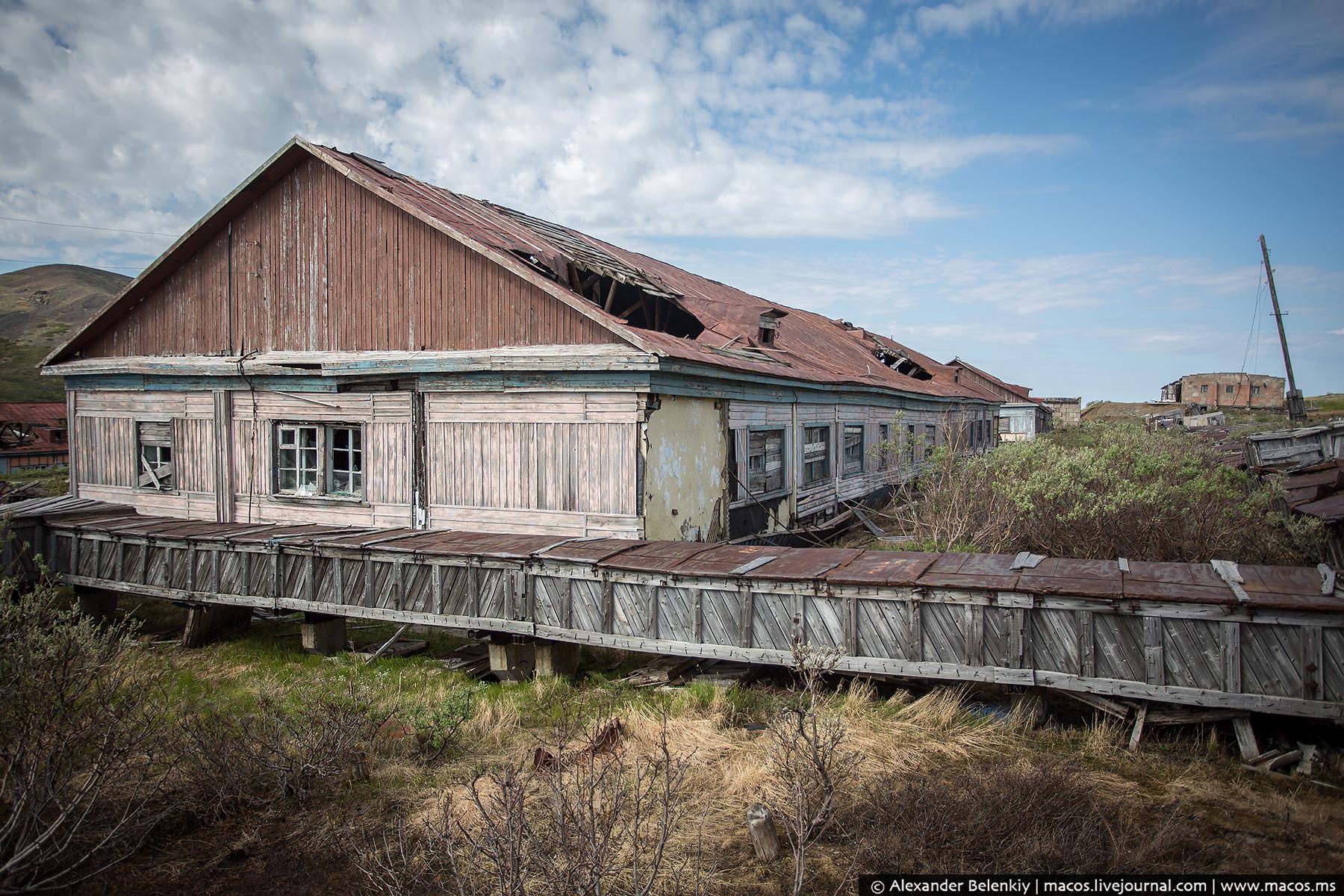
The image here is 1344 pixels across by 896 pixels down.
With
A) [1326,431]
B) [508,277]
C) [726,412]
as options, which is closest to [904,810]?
[726,412]

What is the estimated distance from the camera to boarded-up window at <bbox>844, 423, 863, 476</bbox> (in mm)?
18391

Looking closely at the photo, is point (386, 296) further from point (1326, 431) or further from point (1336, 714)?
point (1326, 431)

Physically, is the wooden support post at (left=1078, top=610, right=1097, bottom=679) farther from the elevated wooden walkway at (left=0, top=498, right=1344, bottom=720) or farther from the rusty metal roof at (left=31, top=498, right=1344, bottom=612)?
the rusty metal roof at (left=31, top=498, right=1344, bottom=612)

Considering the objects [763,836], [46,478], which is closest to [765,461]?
[763,836]

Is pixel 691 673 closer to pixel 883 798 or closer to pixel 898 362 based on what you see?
pixel 883 798

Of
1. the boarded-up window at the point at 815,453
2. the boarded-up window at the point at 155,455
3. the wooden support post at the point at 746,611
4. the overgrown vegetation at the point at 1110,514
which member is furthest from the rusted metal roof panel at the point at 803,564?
the boarded-up window at the point at 155,455

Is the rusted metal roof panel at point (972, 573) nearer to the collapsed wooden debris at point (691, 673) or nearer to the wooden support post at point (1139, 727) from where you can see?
the wooden support post at point (1139, 727)

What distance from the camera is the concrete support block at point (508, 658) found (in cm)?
923

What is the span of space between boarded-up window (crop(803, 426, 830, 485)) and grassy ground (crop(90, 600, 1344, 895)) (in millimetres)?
8188

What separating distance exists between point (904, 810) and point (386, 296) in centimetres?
1067

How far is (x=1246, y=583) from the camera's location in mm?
6324

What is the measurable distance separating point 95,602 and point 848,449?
614 inches

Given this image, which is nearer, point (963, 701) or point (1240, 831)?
point (1240, 831)

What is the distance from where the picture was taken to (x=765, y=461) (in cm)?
1390
